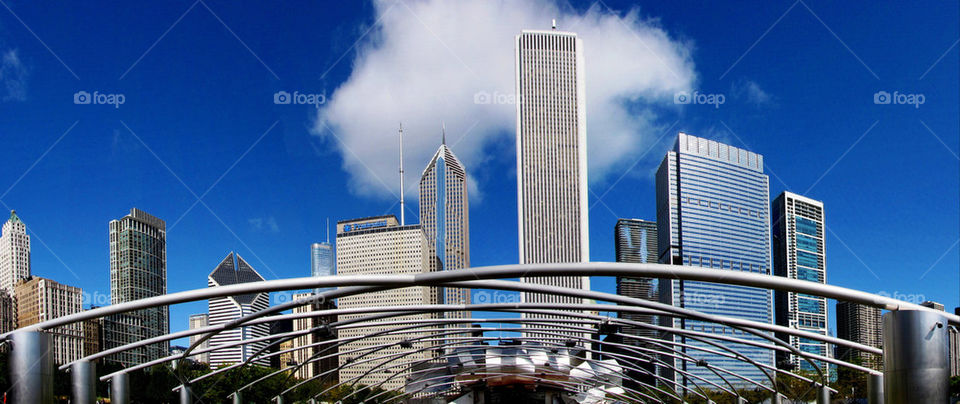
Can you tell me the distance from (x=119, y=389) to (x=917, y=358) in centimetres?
1800

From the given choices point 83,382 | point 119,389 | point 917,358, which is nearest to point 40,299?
point 119,389

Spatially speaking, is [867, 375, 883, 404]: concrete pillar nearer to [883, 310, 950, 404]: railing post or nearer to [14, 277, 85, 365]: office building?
[883, 310, 950, 404]: railing post

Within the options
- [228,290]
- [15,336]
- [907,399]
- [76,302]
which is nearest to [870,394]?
[907,399]

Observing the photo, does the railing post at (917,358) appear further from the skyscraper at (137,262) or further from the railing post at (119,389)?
the skyscraper at (137,262)

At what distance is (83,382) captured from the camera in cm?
1584

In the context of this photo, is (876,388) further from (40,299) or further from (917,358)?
(40,299)

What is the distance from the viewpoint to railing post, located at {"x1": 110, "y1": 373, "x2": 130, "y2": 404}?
19797mm

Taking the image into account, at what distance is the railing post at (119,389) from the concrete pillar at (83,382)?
13.3 feet

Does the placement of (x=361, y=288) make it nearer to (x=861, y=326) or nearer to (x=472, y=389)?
(x=472, y=389)

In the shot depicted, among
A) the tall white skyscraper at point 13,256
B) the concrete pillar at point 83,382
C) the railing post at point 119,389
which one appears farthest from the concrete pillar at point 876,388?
the tall white skyscraper at point 13,256

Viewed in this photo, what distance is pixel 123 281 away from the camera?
18612cm

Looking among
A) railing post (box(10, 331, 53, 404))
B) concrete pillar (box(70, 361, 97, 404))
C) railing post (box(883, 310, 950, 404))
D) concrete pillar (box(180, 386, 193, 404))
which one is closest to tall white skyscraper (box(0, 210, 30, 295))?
concrete pillar (box(180, 386, 193, 404))

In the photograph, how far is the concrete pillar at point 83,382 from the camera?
15703 millimetres

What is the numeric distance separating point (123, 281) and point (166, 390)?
12786 cm
